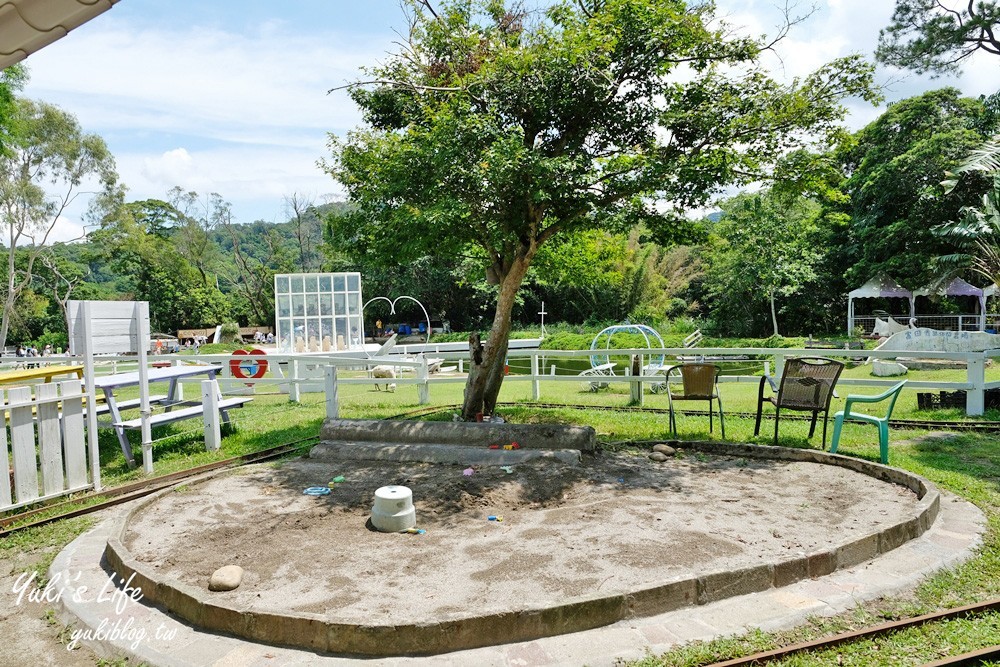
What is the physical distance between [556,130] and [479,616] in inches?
277

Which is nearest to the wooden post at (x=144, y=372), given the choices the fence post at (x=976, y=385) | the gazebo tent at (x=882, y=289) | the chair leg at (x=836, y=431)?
the chair leg at (x=836, y=431)

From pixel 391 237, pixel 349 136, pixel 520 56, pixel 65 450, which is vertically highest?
pixel 520 56

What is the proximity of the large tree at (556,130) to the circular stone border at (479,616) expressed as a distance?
4.74 m

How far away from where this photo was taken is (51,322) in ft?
155

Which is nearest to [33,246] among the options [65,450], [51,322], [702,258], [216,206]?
[51,322]

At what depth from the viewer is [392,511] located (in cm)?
506

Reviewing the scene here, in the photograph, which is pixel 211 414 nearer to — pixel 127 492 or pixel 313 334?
pixel 127 492

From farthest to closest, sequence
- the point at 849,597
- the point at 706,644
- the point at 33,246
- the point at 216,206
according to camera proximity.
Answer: the point at 216,206
the point at 33,246
the point at 849,597
the point at 706,644

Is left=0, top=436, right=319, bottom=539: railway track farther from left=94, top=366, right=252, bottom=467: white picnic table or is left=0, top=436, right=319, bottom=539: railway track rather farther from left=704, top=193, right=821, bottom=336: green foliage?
left=704, top=193, right=821, bottom=336: green foliage

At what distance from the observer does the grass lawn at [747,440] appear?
323 centimetres

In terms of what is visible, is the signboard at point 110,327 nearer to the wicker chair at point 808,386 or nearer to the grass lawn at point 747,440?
the grass lawn at point 747,440

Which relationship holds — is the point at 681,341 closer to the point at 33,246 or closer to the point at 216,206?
the point at 33,246

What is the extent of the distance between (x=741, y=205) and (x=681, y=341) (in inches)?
332

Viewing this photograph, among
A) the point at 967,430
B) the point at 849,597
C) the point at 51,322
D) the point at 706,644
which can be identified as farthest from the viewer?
the point at 51,322
